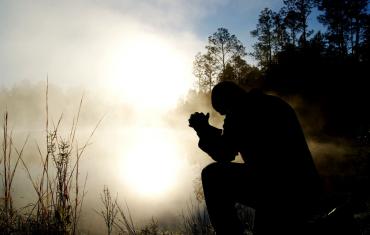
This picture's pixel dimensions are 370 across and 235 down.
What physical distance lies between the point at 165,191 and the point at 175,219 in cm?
571

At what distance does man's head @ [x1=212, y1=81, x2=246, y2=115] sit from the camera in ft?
6.59

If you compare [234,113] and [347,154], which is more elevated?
[234,113]

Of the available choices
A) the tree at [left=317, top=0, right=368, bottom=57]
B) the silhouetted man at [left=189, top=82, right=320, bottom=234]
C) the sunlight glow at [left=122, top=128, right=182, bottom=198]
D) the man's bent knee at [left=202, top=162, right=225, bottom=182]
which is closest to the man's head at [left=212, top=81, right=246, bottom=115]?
the silhouetted man at [left=189, top=82, right=320, bottom=234]

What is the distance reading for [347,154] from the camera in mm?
12328

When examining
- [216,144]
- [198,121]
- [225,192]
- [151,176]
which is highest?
[198,121]

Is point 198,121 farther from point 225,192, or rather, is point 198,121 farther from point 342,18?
point 342,18

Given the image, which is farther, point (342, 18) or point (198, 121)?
point (342, 18)

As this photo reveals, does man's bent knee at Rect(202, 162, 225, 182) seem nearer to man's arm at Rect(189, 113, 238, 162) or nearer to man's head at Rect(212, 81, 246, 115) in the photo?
man's arm at Rect(189, 113, 238, 162)

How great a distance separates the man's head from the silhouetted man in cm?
7

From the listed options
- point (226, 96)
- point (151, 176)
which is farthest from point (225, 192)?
point (151, 176)

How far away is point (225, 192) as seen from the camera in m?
1.80

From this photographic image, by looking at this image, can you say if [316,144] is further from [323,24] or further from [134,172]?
[323,24]

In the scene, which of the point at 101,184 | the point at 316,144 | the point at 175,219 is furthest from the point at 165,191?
the point at 316,144

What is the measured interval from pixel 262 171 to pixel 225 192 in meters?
0.25
